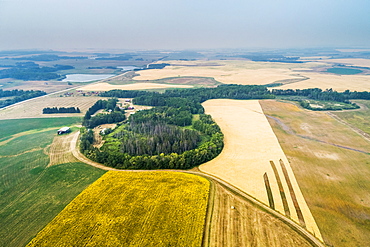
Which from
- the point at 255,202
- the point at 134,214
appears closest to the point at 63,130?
the point at 134,214

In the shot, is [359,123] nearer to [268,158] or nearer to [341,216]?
[268,158]

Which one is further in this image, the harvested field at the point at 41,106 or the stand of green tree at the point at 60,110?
the stand of green tree at the point at 60,110

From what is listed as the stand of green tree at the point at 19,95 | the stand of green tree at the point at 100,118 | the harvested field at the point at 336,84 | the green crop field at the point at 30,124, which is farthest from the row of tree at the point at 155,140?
the harvested field at the point at 336,84

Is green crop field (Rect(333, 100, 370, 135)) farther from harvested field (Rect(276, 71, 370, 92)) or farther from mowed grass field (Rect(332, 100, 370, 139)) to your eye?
harvested field (Rect(276, 71, 370, 92))

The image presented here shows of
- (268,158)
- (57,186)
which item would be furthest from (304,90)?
(57,186)

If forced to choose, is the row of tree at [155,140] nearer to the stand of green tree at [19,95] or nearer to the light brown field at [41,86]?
the stand of green tree at [19,95]
